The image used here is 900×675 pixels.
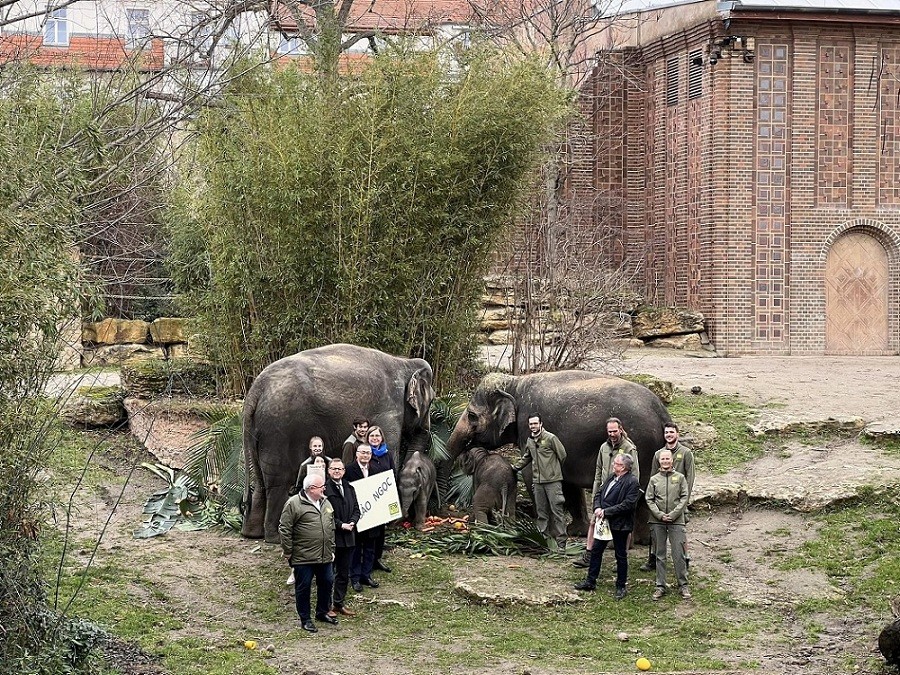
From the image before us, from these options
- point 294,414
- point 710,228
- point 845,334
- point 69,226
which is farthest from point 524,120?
point 845,334

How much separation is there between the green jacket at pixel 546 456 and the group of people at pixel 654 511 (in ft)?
2.40

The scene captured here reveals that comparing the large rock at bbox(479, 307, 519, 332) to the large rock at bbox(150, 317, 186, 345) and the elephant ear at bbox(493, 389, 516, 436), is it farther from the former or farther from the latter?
the elephant ear at bbox(493, 389, 516, 436)

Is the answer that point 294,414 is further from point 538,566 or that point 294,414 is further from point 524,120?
point 524,120

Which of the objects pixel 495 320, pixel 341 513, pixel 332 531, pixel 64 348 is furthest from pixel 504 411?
pixel 495 320

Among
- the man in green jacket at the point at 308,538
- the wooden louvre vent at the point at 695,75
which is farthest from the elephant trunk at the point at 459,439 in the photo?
the wooden louvre vent at the point at 695,75

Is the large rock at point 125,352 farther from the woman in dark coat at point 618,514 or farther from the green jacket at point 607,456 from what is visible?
the woman in dark coat at point 618,514

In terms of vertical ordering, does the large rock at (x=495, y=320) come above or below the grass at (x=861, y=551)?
above

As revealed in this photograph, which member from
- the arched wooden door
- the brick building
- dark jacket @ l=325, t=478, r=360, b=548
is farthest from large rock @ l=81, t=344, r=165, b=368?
dark jacket @ l=325, t=478, r=360, b=548

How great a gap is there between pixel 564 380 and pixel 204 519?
3551 millimetres

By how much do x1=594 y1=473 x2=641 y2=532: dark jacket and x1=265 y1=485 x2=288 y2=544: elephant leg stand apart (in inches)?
105

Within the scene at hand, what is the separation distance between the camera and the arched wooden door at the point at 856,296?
26328 millimetres

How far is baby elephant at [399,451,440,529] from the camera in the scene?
10922 mm

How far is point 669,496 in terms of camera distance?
957 cm

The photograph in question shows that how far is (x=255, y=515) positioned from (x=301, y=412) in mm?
1138
